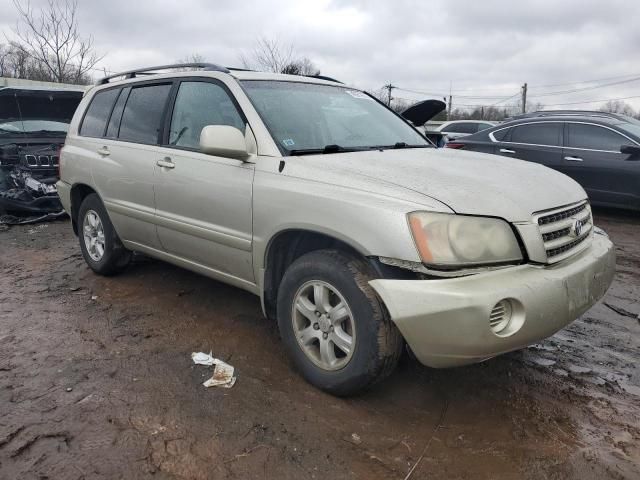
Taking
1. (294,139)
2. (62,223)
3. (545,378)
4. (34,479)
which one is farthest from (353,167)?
(62,223)

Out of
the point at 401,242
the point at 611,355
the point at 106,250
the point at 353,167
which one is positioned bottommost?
the point at 611,355

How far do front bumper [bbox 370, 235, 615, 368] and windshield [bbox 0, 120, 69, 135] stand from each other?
7.43 meters

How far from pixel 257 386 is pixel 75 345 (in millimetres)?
1404

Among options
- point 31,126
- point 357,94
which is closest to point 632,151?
point 357,94

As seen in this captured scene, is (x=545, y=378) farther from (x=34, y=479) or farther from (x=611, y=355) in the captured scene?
(x=34, y=479)

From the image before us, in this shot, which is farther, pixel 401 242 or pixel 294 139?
pixel 294 139

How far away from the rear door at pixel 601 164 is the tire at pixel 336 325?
19.5 feet

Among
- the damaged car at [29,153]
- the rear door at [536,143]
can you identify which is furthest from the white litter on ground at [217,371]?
the rear door at [536,143]

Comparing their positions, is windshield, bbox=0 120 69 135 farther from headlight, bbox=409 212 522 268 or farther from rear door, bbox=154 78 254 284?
headlight, bbox=409 212 522 268

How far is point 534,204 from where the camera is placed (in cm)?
261

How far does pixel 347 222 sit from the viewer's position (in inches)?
101

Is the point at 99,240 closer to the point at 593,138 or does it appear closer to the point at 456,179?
the point at 456,179

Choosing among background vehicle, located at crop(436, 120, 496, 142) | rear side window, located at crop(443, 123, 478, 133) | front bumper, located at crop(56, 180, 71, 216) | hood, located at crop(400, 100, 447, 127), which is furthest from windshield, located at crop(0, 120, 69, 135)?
rear side window, located at crop(443, 123, 478, 133)

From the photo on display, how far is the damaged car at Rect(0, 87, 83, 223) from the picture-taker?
751 cm
